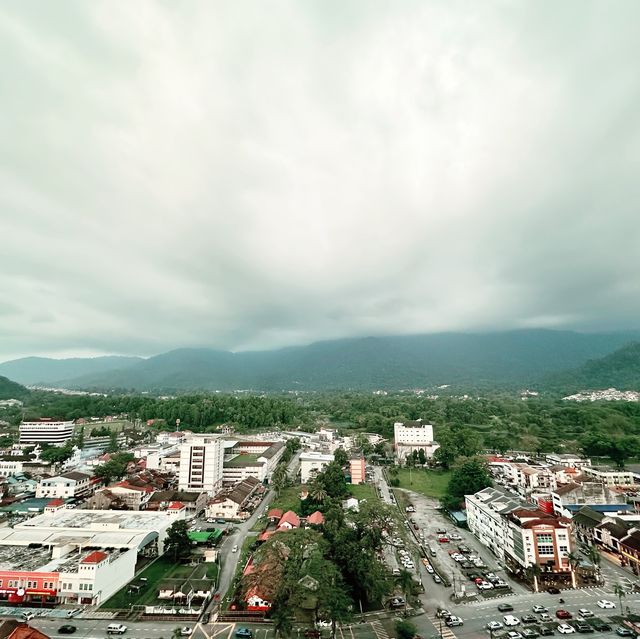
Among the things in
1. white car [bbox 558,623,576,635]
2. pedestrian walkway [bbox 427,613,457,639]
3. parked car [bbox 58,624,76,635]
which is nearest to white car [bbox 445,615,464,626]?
pedestrian walkway [bbox 427,613,457,639]

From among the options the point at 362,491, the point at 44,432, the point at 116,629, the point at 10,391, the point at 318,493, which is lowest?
the point at 116,629

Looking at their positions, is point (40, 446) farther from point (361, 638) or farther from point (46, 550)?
point (361, 638)

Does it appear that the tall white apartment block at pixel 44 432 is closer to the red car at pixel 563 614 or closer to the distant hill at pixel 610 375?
the red car at pixel 563 614

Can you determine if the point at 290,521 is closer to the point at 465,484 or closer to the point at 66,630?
the point at 66,630

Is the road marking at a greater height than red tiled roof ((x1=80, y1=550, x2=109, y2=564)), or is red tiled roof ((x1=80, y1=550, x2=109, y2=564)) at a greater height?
red tiled roof ((x1=80, y1=550, x2=109, y2=564))

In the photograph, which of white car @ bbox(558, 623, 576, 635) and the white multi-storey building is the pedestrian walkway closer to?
white car @ bbox(558, 623, 576, 635)

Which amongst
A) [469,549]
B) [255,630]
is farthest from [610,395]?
[255,630]

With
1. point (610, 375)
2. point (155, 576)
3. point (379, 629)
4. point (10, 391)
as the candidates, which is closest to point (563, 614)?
point (379, 629)
